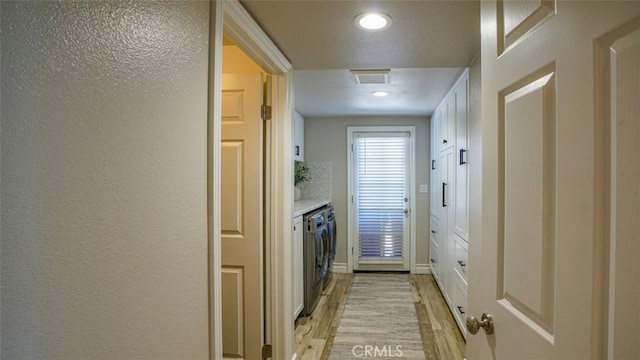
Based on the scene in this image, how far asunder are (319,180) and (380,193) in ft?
2.90

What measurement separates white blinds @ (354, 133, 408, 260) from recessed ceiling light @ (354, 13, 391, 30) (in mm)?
3289

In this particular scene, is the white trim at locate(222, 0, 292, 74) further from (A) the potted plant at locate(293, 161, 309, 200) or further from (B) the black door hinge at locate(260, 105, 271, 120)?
(A) the potted plant at locate(293, 161, 309, 200)

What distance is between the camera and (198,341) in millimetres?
1141

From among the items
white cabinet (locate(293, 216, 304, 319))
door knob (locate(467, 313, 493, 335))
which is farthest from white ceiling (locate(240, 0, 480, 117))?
white cabinet (locate(293, 216, 304, 319))

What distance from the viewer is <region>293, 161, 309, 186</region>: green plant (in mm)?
4627

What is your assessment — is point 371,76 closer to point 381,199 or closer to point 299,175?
point 299,175

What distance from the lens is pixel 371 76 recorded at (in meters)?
2.88

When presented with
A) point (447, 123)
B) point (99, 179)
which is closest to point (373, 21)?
point (99, 179)

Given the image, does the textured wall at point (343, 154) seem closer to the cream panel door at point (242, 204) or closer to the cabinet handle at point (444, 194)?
the cabinet handle at point (444, 194)

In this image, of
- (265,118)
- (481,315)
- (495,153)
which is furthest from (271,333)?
(495,153)

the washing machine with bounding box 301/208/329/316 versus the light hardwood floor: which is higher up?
the washing machine with bounding box 301/208/329/316

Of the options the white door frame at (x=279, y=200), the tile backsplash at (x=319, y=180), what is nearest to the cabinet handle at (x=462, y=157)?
the white door frame at (x=279, y=200)

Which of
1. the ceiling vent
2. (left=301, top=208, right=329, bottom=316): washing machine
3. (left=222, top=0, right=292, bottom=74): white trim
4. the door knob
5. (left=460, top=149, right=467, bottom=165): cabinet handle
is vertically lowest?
(left=301, top=208, right=329, bottom=316): washing machine

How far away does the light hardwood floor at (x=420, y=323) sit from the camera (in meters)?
2.62
